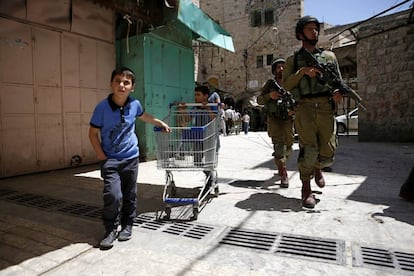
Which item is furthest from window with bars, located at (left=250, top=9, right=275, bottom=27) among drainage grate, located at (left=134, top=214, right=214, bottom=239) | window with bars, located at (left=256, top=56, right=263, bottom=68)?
drainage grate, located at (left=134, top=214, right=214, bottom=239)

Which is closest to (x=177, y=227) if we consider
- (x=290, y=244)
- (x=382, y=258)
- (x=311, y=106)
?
(x=290, y=244)

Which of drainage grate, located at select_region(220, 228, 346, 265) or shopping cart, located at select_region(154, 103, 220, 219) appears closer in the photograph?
drainage grate, located at select_region(220, 228, 346, 265)

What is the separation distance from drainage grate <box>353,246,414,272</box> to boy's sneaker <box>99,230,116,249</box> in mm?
1958

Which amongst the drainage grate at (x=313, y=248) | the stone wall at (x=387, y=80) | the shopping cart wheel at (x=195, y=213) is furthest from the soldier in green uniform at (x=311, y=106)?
the stone wall at (x=387, y=80)

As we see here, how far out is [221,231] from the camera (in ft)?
9.22

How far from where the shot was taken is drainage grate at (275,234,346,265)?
→ 226 centimetres

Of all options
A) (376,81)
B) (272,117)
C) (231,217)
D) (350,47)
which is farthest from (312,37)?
(350,47)

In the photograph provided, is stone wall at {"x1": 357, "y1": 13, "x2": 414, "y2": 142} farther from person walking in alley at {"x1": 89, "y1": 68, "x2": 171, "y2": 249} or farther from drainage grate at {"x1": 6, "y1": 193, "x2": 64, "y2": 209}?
drainage grate at {"x1": 6, "y1": 193, "x2": 64, "y2": 209}

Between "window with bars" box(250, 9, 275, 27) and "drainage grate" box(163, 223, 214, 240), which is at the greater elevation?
"window with bars" box(250, 9, 275, 27)

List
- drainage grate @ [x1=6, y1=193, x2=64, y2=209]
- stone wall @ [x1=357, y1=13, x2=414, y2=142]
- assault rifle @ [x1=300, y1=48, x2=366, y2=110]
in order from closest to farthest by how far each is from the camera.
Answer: assault rifle @ [x1=300, y1=48, x2=366, y2=110], drainage grate @ [x1=6, y1=193, x2=64, y2=209], stone wall @ [x1=357, y1=13, x2=414, y2=142]

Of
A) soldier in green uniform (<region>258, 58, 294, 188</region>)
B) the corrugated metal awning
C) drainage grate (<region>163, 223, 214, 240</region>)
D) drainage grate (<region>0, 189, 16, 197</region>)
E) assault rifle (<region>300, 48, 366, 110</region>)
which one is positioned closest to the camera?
drainage grate (<region>163, 223, 214, 240</region>)

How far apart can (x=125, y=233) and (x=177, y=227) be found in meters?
0.53

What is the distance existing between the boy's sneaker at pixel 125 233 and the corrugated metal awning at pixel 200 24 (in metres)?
4.12

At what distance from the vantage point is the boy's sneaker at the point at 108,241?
8.08ft
